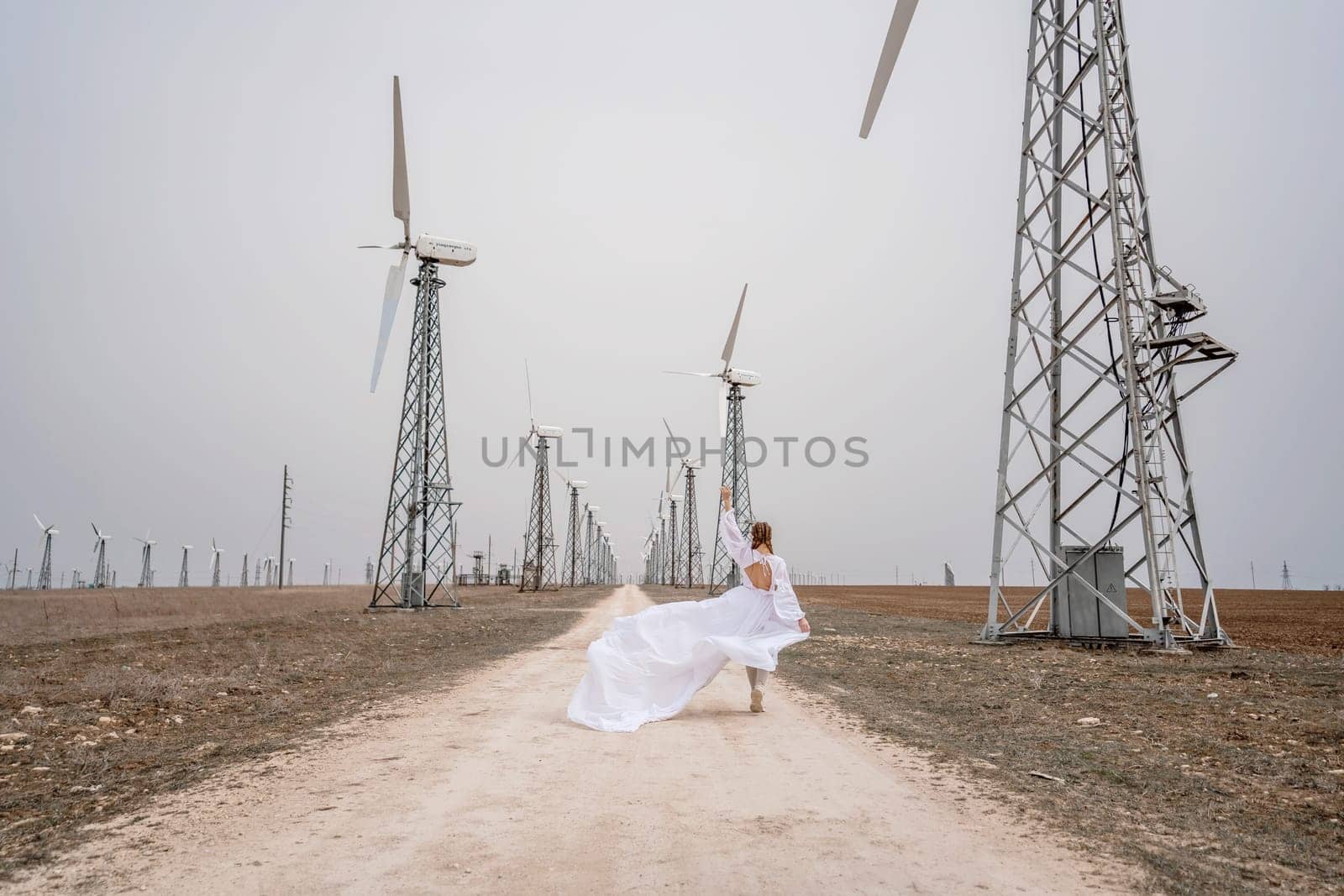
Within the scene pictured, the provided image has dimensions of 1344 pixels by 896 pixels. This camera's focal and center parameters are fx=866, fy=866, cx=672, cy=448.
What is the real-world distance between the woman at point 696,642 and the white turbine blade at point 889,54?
10.8m

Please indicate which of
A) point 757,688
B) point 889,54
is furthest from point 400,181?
point 757,688

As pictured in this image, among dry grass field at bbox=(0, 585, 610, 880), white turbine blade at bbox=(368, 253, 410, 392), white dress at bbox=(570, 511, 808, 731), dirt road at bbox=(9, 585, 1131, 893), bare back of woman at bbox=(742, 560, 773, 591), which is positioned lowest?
dry grass field at bbox=(0, 585, 610, 880)

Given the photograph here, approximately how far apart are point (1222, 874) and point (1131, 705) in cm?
603

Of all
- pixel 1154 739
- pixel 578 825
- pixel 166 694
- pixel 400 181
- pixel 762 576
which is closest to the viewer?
pixel 578 825

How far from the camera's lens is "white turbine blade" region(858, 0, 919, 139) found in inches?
660

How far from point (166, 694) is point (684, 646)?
6.22 m

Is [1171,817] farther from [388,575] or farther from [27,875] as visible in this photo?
[388,575]

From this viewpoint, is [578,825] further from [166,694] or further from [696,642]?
[166,694]

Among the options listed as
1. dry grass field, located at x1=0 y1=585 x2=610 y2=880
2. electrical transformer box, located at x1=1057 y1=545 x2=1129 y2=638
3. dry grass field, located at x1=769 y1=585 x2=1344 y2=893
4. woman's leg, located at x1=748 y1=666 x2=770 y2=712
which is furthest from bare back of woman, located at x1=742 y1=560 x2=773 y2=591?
electrical transformer box, located at x1=1057 y1=545 x2=1129 y2=638

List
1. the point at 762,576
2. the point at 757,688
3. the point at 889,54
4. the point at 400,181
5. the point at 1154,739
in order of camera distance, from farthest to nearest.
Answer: the point at 400,181 → the point at 889,54 → the point at 762,576 → the point at 757,688 → the point at 1154,739

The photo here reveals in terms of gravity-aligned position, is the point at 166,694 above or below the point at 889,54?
below

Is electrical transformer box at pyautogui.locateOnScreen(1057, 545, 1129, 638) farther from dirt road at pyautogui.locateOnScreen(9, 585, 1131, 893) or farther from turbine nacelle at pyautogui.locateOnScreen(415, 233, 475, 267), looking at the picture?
turbine nacelle at pyautogui.locateOnScreen(415, 233, 475, 267)

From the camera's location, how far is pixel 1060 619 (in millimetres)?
17453

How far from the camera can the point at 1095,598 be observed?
56.0 ft
